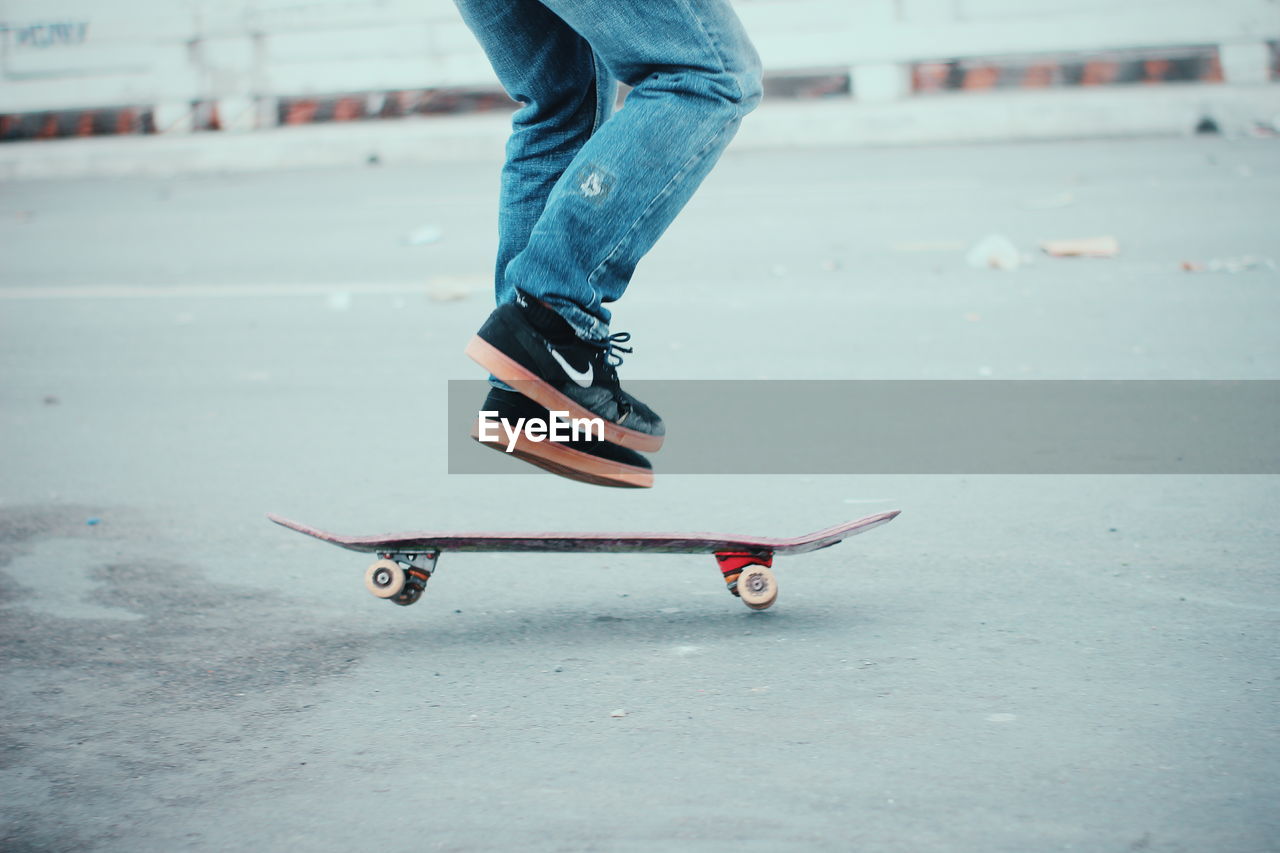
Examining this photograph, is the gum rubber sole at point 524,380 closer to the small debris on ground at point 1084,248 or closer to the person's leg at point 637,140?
the person's leg at point 637,140

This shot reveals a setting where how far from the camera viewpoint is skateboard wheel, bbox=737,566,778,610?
264 cm

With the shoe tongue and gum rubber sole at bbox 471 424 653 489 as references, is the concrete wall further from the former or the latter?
the shoe tongue

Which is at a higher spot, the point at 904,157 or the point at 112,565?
the point at 904,157

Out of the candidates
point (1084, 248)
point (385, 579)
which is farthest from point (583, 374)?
point (1084, 248)

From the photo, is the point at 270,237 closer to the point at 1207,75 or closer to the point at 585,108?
the point at 585,108

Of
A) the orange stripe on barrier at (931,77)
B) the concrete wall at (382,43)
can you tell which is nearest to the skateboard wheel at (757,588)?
the concrete wall at (382,43)

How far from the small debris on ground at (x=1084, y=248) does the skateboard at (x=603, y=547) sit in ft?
14.0

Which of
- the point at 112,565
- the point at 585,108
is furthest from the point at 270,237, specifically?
the point at 585,108

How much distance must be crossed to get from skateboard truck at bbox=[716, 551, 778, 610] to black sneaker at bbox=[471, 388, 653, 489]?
28 centimetres

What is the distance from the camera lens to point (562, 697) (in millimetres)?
2299

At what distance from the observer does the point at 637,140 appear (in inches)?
91.6

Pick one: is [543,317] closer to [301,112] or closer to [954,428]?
[954,428]

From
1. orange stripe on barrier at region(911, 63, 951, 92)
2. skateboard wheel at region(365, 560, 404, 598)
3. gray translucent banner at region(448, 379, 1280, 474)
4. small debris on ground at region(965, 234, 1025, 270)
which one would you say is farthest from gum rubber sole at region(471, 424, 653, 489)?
orange stripe on barrier at region(911, 63, 951, 92)

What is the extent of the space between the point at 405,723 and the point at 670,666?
0.48 meters
